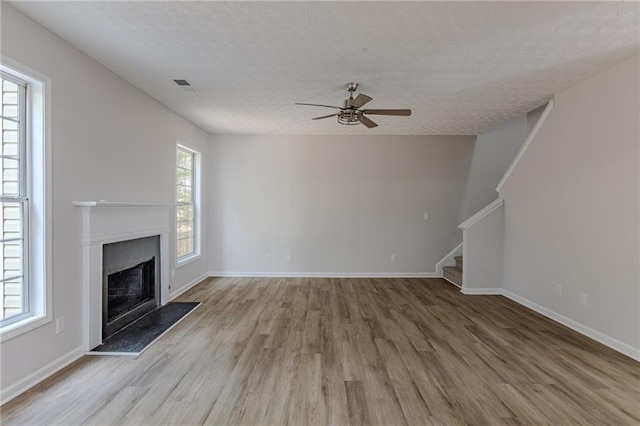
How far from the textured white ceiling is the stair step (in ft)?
9.30

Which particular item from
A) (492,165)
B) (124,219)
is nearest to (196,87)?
(124,219)

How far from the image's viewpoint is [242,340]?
3.32m

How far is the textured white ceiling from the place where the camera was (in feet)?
7.47

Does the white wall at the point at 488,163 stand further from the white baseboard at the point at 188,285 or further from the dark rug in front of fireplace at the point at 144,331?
the dark rug in front of fireplace at the point at 144,331

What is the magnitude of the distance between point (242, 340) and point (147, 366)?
87cm

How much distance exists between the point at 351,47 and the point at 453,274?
4.46m

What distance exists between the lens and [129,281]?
392cm

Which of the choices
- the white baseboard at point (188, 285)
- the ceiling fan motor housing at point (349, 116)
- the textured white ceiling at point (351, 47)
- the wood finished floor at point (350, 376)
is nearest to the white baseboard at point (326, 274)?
the white baseboard at point (188, 285)

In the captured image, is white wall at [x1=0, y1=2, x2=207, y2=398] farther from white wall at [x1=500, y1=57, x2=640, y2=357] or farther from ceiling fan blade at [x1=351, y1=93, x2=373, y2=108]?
white wall at [x1=500, y1=57, x2=640, y2=357]

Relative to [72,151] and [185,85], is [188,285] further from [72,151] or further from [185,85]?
[185,85]

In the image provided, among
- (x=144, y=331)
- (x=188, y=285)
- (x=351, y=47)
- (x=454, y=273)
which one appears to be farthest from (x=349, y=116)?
(x=188, y=285)

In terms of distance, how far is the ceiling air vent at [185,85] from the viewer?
11.8 feet

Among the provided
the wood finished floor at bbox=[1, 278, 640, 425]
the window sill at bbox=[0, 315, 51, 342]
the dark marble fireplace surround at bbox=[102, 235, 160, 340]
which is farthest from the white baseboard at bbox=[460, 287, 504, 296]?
the window sill at bbox=[0, 315, 51, 342]

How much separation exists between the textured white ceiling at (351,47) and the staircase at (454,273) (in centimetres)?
285
